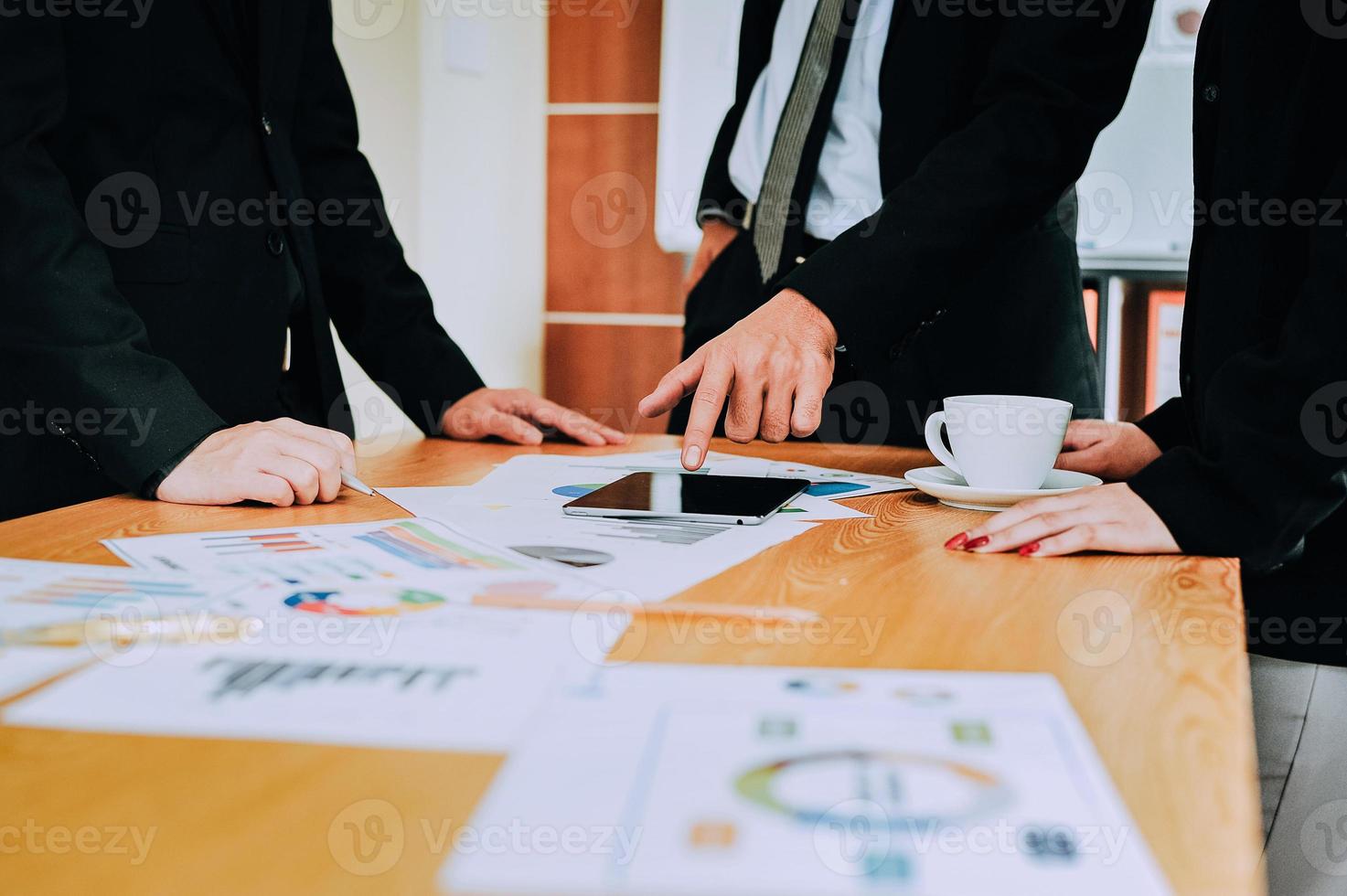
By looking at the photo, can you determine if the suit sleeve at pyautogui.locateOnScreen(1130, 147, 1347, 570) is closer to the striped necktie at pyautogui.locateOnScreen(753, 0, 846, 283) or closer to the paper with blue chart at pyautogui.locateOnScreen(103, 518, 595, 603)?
the paper with blue chart at pyautogui.locateOnScreen(103, 518, 595, 603)

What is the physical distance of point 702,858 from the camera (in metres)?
0.32

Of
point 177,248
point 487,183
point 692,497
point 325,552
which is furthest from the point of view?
point 487,183

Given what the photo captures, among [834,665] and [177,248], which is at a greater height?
[177,248]

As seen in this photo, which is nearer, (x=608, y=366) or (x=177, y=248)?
(x=177, y=248)

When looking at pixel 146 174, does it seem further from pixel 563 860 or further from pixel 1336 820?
pixel 1336 820

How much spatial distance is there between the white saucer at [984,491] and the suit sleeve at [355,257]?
2.46 feet

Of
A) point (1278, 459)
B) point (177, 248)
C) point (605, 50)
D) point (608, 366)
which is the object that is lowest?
point (608, 366)

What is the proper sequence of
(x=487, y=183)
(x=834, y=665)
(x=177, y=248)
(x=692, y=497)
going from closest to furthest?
(x=834, y=665)
(x=692, y=497)
(x=177, y=248)
(x=487, y=183)

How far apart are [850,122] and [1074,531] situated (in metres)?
0.98

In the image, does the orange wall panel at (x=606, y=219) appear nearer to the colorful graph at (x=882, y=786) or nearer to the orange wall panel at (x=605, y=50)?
the orange wall panel at (x=605, y=50)

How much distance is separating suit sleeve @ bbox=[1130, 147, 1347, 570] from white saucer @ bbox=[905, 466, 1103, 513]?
0.32 feet

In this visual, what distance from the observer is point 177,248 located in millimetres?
1261

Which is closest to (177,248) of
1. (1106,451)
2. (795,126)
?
(795,126)

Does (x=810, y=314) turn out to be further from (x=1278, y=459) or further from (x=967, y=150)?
(x=1278, y=459)
